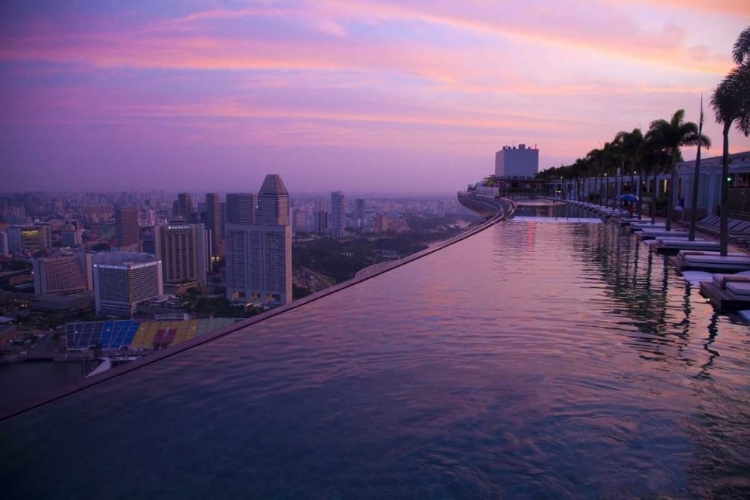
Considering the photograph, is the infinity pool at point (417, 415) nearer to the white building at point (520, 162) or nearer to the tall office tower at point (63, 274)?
the tall office tower at point (63, 274)

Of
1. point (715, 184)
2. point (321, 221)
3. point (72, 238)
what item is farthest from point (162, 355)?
point (715, 184)

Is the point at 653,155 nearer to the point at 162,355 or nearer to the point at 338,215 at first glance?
the point at 338,215

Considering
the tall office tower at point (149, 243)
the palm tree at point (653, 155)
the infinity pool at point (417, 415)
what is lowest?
the infinity pool at point (417, 415)

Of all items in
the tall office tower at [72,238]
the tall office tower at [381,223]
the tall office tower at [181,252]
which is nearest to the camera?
the tall office tower at [72,238]

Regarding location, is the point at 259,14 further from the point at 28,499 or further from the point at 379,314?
the point at 28,499

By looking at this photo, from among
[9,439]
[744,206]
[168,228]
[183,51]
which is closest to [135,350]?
[9,439]

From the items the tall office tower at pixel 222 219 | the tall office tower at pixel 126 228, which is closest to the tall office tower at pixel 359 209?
the tall office tower at pixel 222 219

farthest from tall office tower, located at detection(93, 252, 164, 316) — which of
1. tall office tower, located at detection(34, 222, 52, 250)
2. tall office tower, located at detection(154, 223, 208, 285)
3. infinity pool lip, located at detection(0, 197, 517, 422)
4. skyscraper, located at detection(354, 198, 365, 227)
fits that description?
skyscraper, located at detection(354, 198, 365, 227)
